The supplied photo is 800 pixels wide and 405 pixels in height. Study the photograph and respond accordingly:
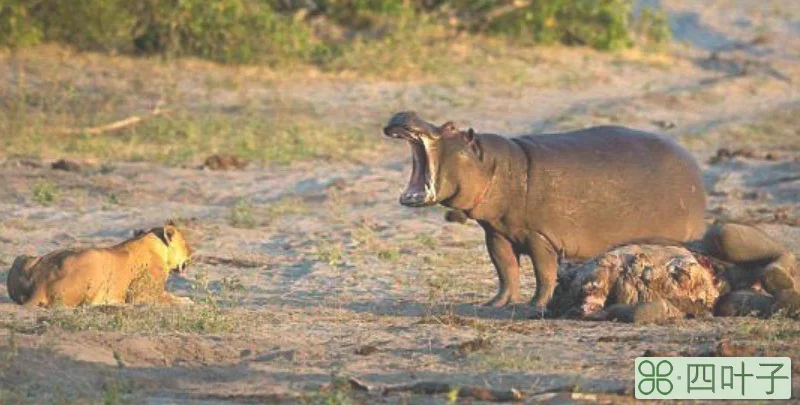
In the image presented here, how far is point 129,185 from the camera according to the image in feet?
41.0

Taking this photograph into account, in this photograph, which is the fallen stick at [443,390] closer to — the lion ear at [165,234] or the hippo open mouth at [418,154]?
the hippo open mouth at [418,154]

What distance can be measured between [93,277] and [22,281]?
309 mm

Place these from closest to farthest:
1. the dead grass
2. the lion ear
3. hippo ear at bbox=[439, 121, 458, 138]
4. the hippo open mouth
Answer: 1. the dead grass
2. the hippo open mouth
3. hippo ear at bbox=[439, 121, 458, 138]
4. the lion ear

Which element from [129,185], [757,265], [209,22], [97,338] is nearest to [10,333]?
[97,338]

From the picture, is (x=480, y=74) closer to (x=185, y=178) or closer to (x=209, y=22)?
(x=209, y=22)

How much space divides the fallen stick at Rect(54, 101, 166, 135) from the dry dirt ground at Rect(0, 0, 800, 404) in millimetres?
892

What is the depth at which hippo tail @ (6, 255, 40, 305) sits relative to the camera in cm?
808

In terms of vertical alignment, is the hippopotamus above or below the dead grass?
above

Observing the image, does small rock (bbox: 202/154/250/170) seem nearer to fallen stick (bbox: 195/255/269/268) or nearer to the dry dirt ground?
the dry dirt ground

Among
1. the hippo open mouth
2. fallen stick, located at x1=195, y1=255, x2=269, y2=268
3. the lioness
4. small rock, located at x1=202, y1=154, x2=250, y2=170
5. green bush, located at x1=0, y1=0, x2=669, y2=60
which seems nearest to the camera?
the hippo open mouth

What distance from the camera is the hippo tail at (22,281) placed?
26.5 feet

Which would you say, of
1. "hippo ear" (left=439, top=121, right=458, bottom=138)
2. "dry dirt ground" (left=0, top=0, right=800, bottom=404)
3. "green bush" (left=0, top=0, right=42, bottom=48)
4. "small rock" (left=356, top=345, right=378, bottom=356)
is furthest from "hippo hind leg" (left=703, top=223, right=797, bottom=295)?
"green bush" (left=0, top=0, right=42, bottom=48)

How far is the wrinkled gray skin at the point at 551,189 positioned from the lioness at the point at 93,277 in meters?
1.27

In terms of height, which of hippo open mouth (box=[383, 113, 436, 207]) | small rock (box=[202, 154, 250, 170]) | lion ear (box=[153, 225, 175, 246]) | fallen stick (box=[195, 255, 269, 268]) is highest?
hippo open mouth (box=[383, 113, 436, 207])
